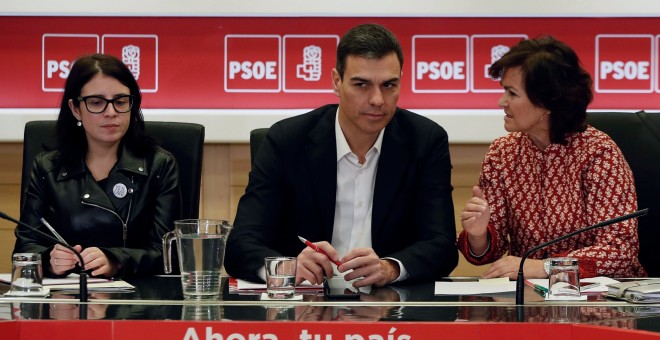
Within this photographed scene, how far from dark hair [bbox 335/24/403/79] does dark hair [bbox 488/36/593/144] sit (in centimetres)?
43

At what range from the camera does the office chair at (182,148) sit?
288cm

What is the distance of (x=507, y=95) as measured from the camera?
281 centimetres

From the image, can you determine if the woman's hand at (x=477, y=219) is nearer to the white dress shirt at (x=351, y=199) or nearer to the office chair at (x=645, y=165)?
the white dress shirt at (x=351, y=199)

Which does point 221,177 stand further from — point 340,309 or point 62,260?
point 340,309

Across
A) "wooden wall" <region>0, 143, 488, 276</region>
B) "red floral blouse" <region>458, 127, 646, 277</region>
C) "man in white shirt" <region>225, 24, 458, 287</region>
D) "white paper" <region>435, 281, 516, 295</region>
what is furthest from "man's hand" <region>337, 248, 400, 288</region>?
"wooden wall" <region>0, 143, 488, 276</region>

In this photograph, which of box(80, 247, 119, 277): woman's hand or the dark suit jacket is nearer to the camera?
box(80, 247, 119, 277): woman's hand

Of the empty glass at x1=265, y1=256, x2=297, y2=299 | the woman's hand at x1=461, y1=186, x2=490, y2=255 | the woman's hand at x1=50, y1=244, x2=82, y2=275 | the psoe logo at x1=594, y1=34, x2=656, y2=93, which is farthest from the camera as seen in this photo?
the psoe logo at x1=594, y1=34, x2=656, y2=93

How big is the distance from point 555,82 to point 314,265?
1035 millimetres

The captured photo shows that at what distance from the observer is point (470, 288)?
219cm

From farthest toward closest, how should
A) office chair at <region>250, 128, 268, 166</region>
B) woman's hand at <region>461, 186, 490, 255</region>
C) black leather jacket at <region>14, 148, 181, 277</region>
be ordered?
1. office chair at <region>250, 128, 268, 166</region>
2. black leather jacket at <region>14, 148, 181, 277</region>
3. woman's hand at <region>461, 186, 490, 255</region>

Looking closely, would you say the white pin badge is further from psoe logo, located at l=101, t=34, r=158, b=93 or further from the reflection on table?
psoe logo, located at l=101, t=34, r=158, b=93

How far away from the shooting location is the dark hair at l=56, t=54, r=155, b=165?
9.32 ft

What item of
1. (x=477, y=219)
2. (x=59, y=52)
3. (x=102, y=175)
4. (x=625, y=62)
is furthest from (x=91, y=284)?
(x=625, y=62)

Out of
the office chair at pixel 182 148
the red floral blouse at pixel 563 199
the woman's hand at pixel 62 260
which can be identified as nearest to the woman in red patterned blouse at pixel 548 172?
the red floral blouse at pixel 563 199
